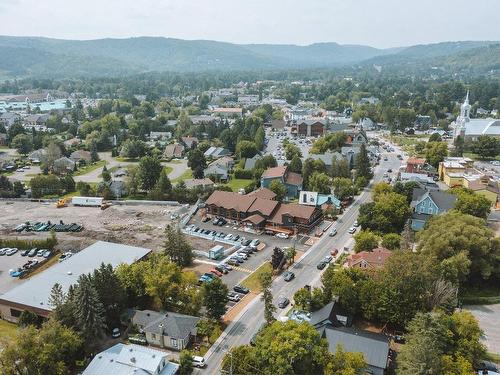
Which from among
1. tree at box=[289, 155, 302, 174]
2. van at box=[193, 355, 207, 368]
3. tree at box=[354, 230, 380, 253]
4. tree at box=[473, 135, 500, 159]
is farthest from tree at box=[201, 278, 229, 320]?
tree at box=[473, 135, 500, 159]

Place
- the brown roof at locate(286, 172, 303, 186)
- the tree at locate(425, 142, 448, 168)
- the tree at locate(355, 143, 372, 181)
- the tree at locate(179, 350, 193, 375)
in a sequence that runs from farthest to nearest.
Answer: the tree at locate(425, 142, 448, 168), the tree at locate(355, 143, 372, 181), the brown roof at locate(286, 172, 303, 186), the tree at locate(179, 350, 193, 375)

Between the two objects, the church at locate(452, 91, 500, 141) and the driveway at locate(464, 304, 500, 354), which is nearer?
A: the driveway at locate(464, 304, 500, 354)

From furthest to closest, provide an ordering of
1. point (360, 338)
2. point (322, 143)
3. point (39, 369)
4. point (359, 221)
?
point (322, 143) → point (359, 221) → point (360, 338) → point (39, 369)

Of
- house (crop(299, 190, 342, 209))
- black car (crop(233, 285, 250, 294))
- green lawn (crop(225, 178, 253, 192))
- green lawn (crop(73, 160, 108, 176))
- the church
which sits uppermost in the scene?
the church

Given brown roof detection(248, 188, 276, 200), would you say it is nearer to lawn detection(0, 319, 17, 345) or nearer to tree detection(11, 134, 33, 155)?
lawn detection(0, 319, 17, 345)

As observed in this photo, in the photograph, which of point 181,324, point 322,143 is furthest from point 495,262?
point 322,143

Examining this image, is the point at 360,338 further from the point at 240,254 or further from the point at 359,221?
the point at 359,221
